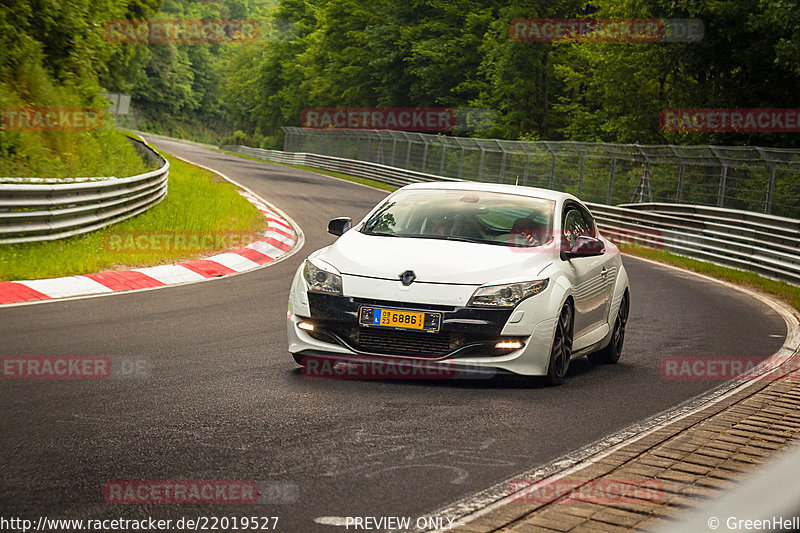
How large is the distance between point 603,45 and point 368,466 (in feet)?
136

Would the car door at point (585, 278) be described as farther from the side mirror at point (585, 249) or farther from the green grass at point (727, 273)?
the green grass at point (727, 273)

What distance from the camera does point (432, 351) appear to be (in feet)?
23.8

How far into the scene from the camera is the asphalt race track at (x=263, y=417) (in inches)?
180

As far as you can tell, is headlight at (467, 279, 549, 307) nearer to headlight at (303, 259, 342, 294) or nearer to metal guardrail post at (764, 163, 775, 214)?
headlight at (303, 259, 342, 294)

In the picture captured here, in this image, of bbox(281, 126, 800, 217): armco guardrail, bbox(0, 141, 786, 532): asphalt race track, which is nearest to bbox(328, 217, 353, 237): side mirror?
bbox(0, 141, 786, 532): asphalt race track

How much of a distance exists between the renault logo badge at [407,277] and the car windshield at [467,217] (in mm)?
925

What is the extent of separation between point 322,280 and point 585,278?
2.26 m

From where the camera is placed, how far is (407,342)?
7.25m

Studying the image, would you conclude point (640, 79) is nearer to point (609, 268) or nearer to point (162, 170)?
point (162, 170)

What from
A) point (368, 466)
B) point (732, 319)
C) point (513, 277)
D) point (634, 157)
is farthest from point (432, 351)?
point (634, 157)

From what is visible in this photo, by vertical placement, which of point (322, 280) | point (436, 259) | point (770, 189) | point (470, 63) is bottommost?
point (322, 280)

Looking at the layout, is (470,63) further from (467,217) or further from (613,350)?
(467,217)

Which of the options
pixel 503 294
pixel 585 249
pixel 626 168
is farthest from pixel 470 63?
pixel 503 294

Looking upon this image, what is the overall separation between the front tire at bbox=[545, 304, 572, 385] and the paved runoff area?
1.12 meters
